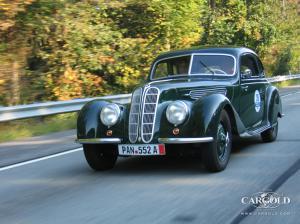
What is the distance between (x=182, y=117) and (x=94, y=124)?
1191 millimetres

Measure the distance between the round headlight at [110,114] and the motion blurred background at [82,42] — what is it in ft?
24.8

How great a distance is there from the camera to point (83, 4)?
16.6 meters

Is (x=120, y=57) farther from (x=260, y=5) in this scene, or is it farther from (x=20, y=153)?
(x=260, y=5)

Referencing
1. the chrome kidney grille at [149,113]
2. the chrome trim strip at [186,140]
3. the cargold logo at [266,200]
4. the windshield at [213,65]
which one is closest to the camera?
the cargold logo at [266,200]

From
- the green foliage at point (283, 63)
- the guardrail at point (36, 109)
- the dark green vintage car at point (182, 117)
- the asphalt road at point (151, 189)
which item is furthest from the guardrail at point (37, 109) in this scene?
the green foliage at point (283, 63)

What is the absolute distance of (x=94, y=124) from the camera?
281 inches

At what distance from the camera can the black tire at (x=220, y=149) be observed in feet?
21.9

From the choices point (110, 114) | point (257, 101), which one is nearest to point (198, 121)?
point (110, 114)

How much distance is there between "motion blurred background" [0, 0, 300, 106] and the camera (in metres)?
15.2

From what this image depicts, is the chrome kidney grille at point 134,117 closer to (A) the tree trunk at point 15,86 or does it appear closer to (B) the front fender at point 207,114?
(B) the front fender at point 207,114

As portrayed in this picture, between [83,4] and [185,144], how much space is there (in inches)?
424

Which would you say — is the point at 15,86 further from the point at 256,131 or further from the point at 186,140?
the point at 186,140

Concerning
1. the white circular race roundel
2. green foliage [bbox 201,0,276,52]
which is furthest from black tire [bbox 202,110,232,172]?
green foliage [bbox 201,0,276,52]

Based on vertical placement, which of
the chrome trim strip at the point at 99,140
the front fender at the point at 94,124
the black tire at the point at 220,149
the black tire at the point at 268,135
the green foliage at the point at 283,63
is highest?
the front fender at the point at 94,124
